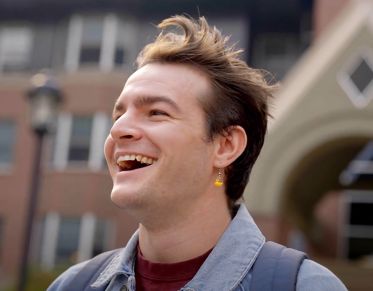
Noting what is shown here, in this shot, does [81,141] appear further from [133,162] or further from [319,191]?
[133,162]

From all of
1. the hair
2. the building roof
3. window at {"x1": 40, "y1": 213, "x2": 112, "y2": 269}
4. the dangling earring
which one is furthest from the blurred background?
the dangling earring

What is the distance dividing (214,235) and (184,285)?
0.80ft

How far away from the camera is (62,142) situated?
57.6 feet

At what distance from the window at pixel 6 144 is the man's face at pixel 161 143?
16.5 meters

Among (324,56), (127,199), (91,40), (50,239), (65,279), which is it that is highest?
(91,40)

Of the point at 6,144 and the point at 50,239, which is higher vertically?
the point at 6,144

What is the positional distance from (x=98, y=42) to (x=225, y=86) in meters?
16.2

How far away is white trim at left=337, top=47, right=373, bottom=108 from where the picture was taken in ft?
35.3

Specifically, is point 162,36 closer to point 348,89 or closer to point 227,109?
point 227,109

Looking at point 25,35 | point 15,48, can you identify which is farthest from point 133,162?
point 25,35

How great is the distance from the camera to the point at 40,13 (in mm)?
18906

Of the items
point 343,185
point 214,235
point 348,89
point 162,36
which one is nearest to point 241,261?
point 214,235

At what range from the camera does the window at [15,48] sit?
18875 mm

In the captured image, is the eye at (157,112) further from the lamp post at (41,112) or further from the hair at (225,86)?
the lamp post at (41,112)
